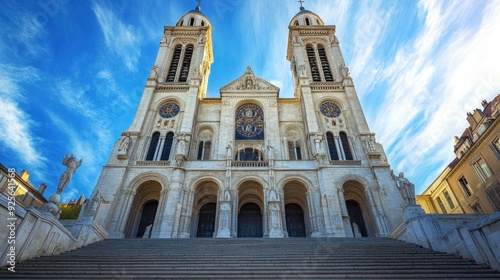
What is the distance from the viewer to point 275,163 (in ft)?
66.2

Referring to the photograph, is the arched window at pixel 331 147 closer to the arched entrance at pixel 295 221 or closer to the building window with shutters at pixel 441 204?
the arched entrance at pixel 295 221

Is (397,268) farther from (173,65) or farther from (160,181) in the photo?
(173,65)

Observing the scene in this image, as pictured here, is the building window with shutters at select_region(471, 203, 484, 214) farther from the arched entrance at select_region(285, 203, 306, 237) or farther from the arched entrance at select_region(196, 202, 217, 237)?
the arched entrance at select_region(196, 202, 217, 237)

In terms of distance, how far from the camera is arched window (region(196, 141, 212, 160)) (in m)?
23.1

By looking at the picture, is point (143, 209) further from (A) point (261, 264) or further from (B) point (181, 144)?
(A) point (261, 264)

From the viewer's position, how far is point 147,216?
2061 cm

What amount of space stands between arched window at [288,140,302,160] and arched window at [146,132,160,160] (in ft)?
39.9

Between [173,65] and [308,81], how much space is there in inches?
625

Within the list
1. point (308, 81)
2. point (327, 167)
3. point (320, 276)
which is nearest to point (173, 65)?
point (308, 81)

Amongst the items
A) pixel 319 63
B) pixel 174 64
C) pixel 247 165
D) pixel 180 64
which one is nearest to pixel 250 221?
pixel 247 165

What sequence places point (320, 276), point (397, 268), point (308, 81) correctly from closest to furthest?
point (320, 276) < point (397, 268) < point (308, 81)

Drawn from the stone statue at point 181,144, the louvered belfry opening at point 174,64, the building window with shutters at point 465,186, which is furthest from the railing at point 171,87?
the building window with shutters at point 465,186

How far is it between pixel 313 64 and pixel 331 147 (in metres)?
12.4

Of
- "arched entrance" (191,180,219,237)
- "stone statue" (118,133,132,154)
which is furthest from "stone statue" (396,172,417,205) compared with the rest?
"stone statue" (118,133,132,154)
